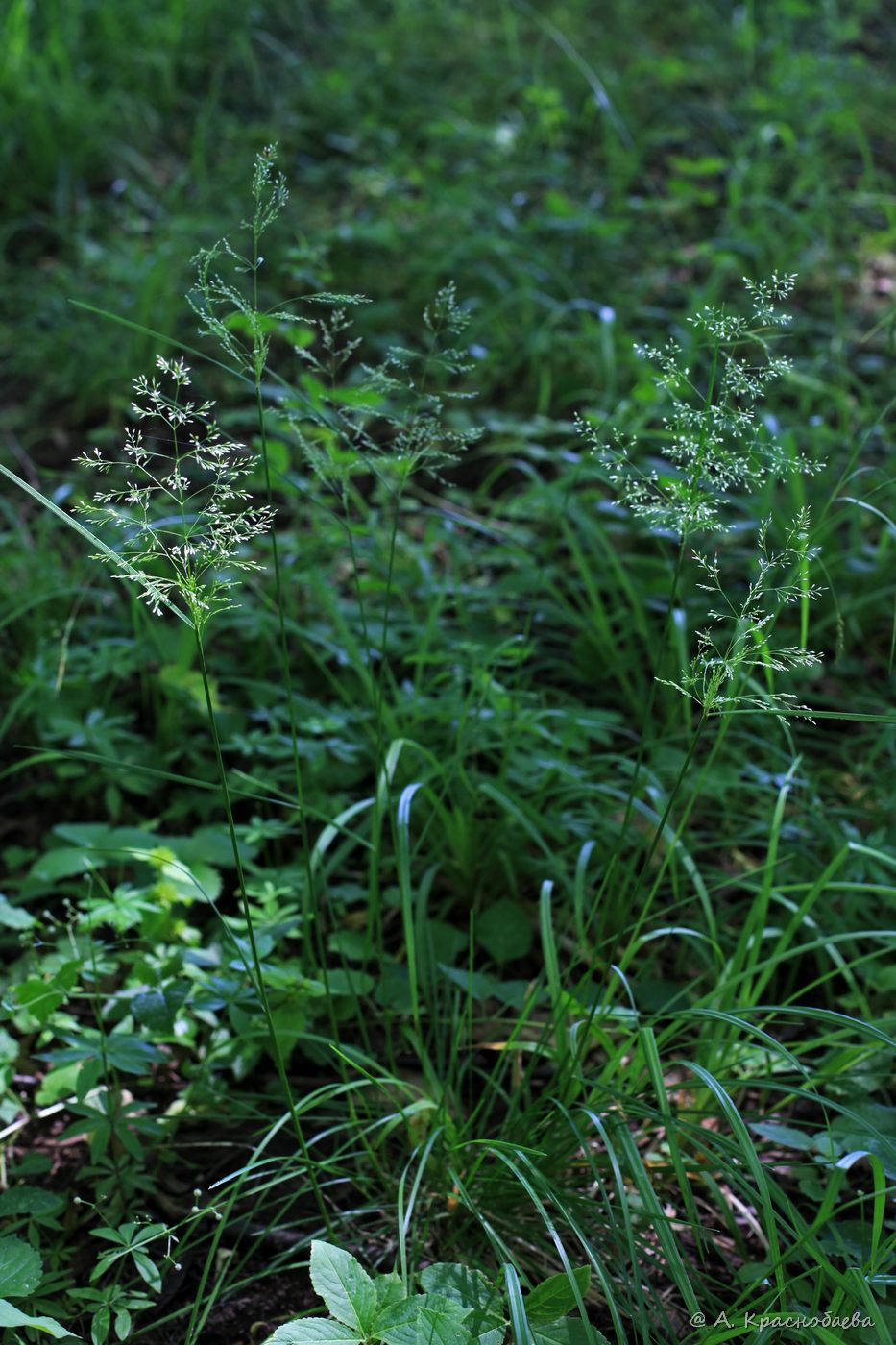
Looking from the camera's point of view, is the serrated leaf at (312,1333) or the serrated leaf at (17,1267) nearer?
the serrated leaf at (312,1333)

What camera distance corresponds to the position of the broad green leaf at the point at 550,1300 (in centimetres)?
105

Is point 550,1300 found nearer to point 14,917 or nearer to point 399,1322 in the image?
point 399,1322

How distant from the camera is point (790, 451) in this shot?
2242mm

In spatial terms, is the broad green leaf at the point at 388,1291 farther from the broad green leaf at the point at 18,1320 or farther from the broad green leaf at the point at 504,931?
the broad green leaf at the point at 504,931

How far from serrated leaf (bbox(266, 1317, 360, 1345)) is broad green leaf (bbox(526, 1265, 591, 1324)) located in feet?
0.58

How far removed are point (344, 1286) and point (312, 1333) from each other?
0.16ft

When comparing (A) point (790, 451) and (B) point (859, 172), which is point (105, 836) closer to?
(A) point (790, 451)

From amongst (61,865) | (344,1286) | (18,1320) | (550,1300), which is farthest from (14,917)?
(550,1300)

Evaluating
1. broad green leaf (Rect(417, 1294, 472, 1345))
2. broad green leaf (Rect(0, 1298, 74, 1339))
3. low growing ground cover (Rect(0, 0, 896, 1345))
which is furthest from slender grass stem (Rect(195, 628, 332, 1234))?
broad green leaf (Rect(0, 1298, 74, 1339))

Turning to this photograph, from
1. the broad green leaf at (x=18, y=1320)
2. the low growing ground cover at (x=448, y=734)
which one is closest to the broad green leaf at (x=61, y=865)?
the low growing ground cover at (x=448, y=734)

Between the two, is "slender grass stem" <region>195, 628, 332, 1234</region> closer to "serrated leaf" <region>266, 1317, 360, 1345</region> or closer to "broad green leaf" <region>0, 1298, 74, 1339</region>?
"serrated leaf" <region>266, 1317, 360, 1345</region>

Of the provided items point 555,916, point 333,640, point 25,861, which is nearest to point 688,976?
point 555,916

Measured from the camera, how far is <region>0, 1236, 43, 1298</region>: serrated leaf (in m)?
1.07

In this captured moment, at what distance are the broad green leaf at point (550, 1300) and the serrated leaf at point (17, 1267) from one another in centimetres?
48
